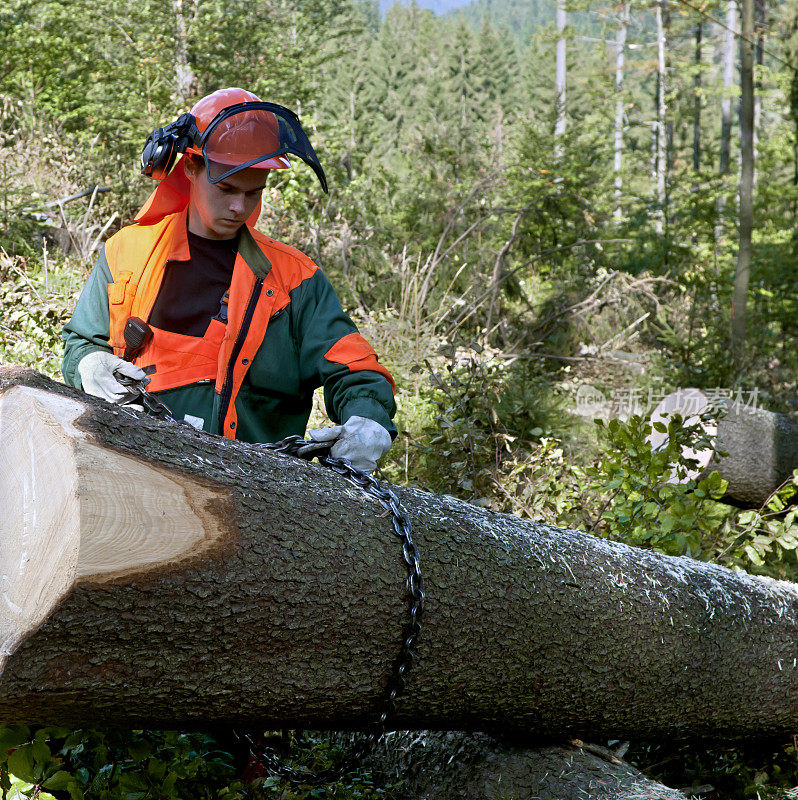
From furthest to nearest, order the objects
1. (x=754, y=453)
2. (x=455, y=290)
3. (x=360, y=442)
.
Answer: (x=455, y=290)
(x=754, y=453)
(x=360, y=442)

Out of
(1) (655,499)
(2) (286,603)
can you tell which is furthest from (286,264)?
(1) (655,499)

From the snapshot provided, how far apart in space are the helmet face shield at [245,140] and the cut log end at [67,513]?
1.16 metres

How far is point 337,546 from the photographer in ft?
5.45

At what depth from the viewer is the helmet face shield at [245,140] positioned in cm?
235

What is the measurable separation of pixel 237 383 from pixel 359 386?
390 millimetres

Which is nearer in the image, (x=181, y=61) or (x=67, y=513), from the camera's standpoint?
(x=67, y=513)

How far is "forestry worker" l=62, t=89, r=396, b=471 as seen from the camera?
239 centimetres

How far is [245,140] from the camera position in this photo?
2.38m

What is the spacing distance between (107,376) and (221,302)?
49cm

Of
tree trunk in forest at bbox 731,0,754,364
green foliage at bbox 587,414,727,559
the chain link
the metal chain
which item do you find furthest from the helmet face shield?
tree trunk in forest at bbox 731,0,754,364

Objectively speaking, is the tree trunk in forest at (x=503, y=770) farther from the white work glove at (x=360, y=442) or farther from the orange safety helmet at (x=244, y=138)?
the orange safety helmet at (x=244, y=138)

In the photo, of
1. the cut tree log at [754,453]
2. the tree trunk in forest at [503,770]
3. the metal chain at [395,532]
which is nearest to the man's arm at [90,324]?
the metal chain at [395,532]

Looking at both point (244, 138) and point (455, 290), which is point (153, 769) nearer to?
point (244, 138)

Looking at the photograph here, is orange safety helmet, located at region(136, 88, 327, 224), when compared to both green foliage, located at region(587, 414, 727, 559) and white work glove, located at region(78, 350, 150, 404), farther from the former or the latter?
green foliage, located at region(587, 414, 727, 559)
